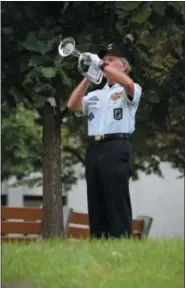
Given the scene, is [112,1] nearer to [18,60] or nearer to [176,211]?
[18,60]

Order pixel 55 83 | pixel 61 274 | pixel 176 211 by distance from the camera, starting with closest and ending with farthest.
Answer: pixel 61 274 → pixel 55 83 → pixel 176 211

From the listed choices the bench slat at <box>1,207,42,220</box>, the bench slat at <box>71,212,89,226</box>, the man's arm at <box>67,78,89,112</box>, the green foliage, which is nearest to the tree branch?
the bench slat at <box>71,212,89,226</box>

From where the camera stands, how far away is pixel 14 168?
68.3 feet

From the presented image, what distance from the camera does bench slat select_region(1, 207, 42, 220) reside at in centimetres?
1054

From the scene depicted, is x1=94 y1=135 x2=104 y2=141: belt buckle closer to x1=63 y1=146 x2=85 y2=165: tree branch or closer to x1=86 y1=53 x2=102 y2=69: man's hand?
x1=86 y1=53 x2=102 y2=69: man's hand

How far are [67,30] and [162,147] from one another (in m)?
8.95

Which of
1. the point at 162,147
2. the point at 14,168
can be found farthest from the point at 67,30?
the point at 14,168

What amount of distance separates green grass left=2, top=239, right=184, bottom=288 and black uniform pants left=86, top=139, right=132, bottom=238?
0.97 m

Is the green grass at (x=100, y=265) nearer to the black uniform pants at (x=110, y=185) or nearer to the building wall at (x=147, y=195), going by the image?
the black uniform pants at (x=110, y=185)

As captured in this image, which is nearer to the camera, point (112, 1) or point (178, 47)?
point (112, 1)

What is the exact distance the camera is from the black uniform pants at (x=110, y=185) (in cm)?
659

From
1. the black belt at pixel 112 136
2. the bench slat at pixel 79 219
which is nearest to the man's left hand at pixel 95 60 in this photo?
the black belt at pixel 112 136

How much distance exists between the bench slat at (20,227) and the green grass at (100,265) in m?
4.75

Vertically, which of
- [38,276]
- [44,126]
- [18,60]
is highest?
[18,60]
